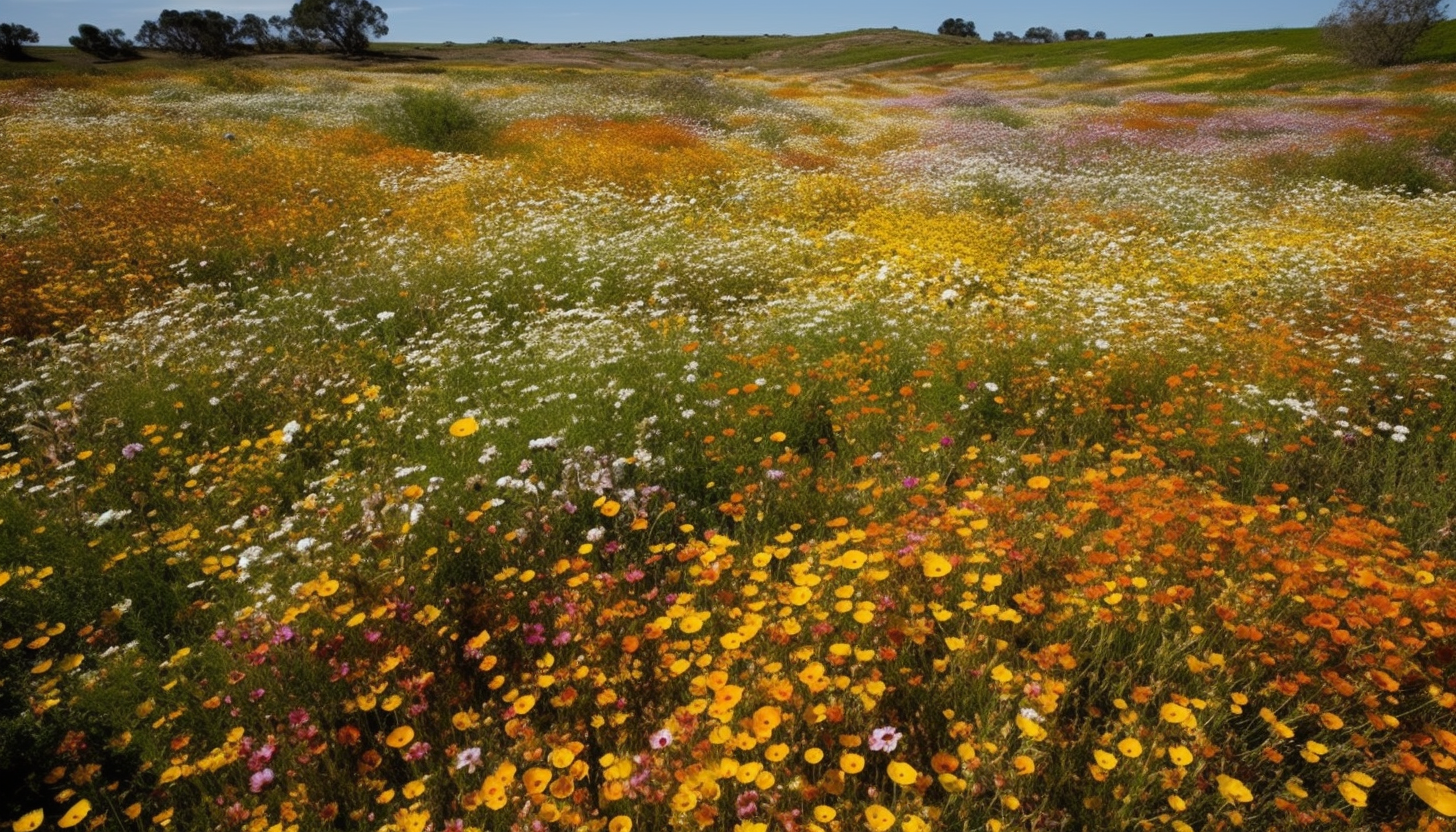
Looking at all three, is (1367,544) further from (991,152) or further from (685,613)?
(991,152)

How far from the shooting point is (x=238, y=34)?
7250cm

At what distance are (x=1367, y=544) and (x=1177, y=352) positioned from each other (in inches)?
121

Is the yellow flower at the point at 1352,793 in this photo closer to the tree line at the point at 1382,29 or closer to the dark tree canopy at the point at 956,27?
the tree line at the point at 1382,29

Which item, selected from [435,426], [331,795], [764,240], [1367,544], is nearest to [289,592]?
[331,795]

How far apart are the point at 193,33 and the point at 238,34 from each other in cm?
417

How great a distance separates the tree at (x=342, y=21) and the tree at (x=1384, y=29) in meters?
77.0

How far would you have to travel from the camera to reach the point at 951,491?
4348mm

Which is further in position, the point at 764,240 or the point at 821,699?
the point at 764,240

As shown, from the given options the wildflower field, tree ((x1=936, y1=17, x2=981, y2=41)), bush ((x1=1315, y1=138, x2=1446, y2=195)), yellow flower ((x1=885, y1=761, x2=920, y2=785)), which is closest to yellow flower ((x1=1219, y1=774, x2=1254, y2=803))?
the wildflower field

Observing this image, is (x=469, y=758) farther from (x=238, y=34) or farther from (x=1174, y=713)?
(x=238, y=34)


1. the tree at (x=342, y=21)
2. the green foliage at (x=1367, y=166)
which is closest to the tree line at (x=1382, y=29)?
the green foliage at (x=1367, y=166)

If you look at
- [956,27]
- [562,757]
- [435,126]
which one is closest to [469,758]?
[562,757]

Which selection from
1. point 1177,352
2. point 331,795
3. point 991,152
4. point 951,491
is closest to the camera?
point 331,795

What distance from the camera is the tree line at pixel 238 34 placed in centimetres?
6475
